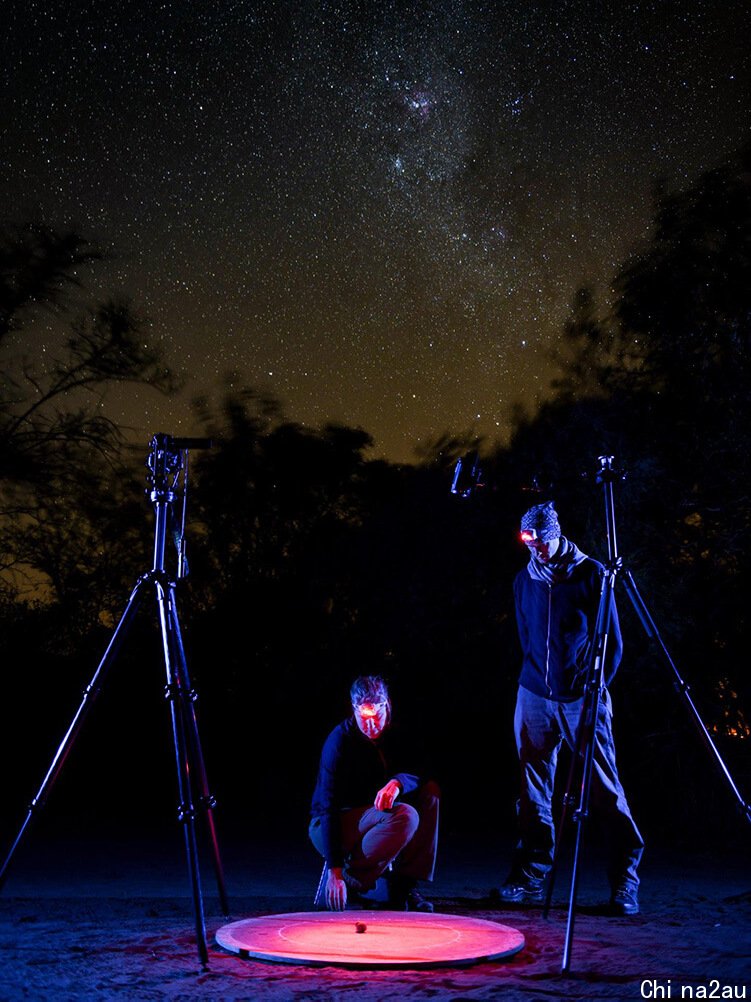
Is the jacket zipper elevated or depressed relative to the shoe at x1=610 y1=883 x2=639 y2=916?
elevated

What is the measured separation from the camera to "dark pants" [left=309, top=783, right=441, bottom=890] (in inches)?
195

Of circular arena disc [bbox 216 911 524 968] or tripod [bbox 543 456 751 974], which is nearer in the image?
circular arena disc [bbox 216 911 524 968]

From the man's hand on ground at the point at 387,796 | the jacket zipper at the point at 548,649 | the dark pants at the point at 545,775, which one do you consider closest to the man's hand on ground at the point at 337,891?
the man's hand on ground at the point at 387,796

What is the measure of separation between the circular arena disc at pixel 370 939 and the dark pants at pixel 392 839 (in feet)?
1.08

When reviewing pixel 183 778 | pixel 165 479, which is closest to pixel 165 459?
pixel 165 479

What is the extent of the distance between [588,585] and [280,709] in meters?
10.1

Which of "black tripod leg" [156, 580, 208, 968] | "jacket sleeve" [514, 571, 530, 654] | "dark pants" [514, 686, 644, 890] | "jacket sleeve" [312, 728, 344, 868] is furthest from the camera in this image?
"jacket sleeve" [514, 571, 530, 654]

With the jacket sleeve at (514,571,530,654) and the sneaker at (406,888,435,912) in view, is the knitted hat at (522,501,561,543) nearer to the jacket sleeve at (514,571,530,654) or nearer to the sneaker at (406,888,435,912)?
the jacket sleeve at (514,571,530,654)

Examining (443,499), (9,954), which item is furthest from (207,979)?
(443,499)

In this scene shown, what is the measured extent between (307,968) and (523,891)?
193 centimetres

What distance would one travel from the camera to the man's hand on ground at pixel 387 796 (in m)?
4.92

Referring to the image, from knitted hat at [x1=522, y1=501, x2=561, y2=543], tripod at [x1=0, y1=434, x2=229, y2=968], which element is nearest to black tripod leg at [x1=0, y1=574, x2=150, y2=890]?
tripod at [x1=0, y1=434, x2=229, y2=968]

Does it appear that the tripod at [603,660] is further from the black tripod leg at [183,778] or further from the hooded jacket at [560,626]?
the black tripod leg at [183,778]

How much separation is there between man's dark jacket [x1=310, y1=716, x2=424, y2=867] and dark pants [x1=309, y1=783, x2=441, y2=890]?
0.26ft
